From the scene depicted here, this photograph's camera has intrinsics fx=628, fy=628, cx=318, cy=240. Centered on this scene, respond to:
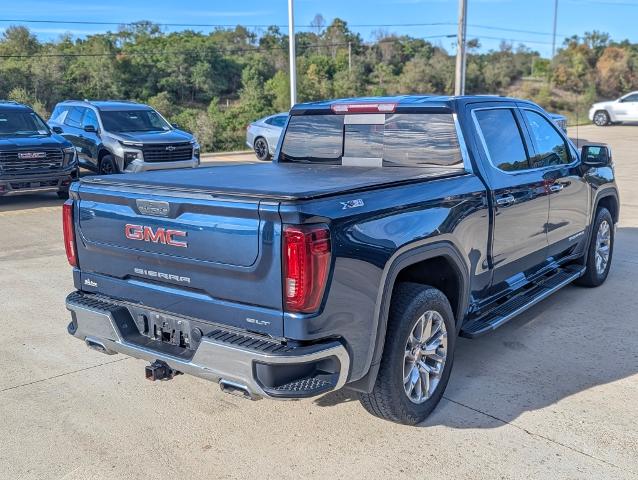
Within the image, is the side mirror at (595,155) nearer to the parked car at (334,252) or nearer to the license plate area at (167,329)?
the parked car at (334,252)

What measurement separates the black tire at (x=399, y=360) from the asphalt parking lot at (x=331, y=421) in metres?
0.13

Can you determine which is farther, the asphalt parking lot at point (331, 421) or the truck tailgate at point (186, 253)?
the asphalt parking lot at point (331, 421)

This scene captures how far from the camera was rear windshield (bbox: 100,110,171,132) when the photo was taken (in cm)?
1419

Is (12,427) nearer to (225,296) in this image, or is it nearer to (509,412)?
(225,296)

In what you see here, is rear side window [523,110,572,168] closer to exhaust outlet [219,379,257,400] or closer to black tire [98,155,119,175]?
exhaust outlet [219,379,257,400]

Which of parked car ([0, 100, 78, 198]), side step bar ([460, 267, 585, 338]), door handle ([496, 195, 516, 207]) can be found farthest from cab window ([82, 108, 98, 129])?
door handle ([496, 195, 516, 207])

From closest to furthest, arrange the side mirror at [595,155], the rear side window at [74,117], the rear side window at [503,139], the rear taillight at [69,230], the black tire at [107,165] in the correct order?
the rear taillight at [69,230], the rear side window at [503,139], the side mirror at [595,155], the black tire at [107,165], the rear side window at [74,117]

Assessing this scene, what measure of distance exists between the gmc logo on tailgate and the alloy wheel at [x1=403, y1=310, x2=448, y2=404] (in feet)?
4.57

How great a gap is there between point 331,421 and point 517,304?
1825mm

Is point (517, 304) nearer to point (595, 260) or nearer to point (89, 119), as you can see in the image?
point (595, 260)

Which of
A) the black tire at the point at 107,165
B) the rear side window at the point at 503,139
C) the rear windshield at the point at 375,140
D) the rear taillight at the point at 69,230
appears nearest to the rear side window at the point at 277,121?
the black tire at the point at 107,165

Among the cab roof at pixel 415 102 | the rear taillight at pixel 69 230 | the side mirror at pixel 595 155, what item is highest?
the cab roof at pixel 415 102

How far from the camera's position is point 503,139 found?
4.75 m

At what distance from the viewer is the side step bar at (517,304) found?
4.24 m
